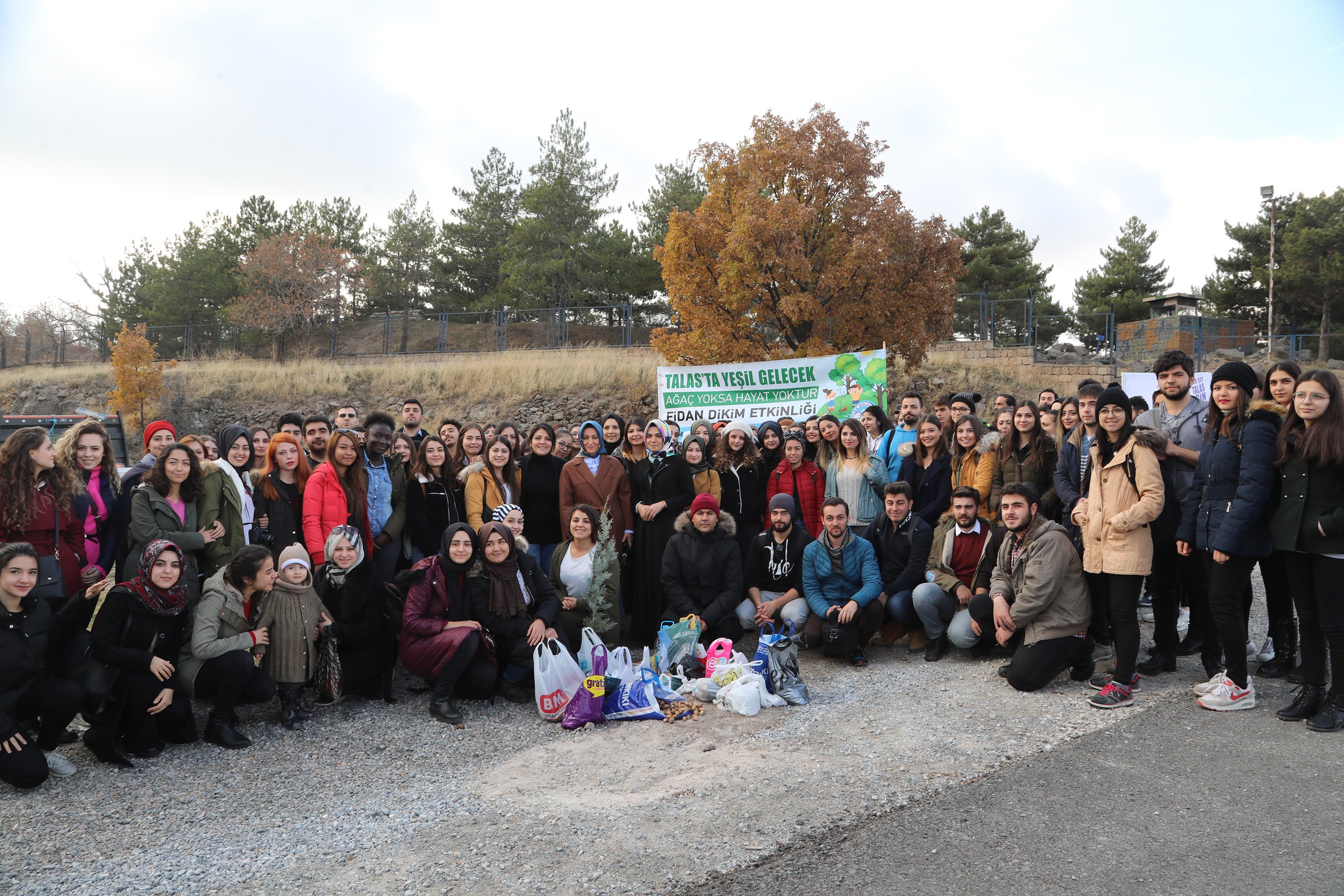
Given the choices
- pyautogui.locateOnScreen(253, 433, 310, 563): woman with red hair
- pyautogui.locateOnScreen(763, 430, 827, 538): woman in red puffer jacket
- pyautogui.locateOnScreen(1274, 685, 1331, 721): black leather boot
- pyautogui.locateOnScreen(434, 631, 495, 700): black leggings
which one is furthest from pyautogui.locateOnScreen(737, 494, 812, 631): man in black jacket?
pyautogui.locateOnScreen(253, 433, 310, 563): woman with red hair

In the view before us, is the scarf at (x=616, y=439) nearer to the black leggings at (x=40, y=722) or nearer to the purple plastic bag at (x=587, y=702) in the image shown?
the purple plastic bag at (x=587, y=702)

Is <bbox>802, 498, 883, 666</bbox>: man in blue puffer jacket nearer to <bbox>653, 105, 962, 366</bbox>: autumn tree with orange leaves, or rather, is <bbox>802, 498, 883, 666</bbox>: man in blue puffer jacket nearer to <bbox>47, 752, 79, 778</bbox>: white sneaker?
<bbox>47, 752, 79, 778</bbox>: white sneaker

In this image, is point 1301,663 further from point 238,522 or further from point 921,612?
point 238,522

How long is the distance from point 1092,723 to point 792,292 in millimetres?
10589

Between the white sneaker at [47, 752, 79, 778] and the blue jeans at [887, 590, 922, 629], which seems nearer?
the white sneaker at [47, 752, 79, 778]

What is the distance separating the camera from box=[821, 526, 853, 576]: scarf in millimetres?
6879

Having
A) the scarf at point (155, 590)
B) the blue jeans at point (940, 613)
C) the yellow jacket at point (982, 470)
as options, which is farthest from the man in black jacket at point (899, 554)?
the scarf at point (155, 590)

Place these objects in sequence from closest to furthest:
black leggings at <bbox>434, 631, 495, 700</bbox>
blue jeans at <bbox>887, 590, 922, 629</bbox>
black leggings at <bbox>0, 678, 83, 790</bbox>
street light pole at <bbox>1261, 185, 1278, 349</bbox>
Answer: black leggings at <bbox>0, 678, 83, 790</bbox> < black leggings at <bbox>434, 631, 495, 700</bbox> < blue jeans at <bbox>887, 590, 922, 629</bbox> < street light pole at <bbox>1261, 185, 1278, 349</bbox>

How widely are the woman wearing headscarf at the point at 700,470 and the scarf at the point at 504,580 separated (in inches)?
83.1

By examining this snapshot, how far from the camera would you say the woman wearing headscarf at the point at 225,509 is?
19.3ft

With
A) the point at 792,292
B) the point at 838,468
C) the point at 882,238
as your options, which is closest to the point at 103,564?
the point at 838,468

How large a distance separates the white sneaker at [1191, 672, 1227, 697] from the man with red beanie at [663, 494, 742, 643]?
315cm

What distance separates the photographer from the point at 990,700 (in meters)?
5.51

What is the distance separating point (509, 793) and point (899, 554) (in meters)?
4.02
